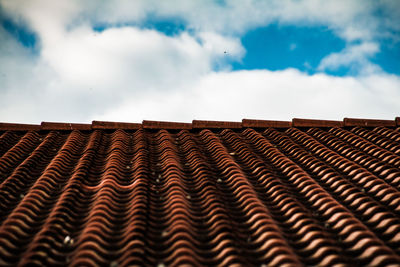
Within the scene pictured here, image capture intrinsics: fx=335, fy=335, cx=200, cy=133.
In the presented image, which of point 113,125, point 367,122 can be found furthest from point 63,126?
point 367,122

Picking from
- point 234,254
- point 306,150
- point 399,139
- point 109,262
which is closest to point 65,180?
point 109,262

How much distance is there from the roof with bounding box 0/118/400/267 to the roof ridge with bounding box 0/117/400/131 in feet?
0.27

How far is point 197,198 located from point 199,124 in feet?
11.4

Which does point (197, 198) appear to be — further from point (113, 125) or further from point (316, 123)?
point (316, 123)

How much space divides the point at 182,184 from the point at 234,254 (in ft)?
5.44

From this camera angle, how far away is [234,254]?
10.6 feet

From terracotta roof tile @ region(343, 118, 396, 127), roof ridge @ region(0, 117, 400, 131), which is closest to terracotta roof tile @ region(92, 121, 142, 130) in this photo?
roof ridge @ region(0, 117, 400, 131)

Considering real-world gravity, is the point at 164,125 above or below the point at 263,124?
below

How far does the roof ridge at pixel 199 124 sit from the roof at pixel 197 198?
8 centimetres

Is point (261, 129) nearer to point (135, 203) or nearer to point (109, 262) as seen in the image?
point (135, 203)

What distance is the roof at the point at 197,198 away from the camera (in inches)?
129

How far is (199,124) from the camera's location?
7.72m

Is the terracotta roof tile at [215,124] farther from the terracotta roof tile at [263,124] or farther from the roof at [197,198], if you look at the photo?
the roof at [197,198]

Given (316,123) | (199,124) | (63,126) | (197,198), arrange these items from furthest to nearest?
(316,123) < (199,124) < (63,126) < (197,198)
